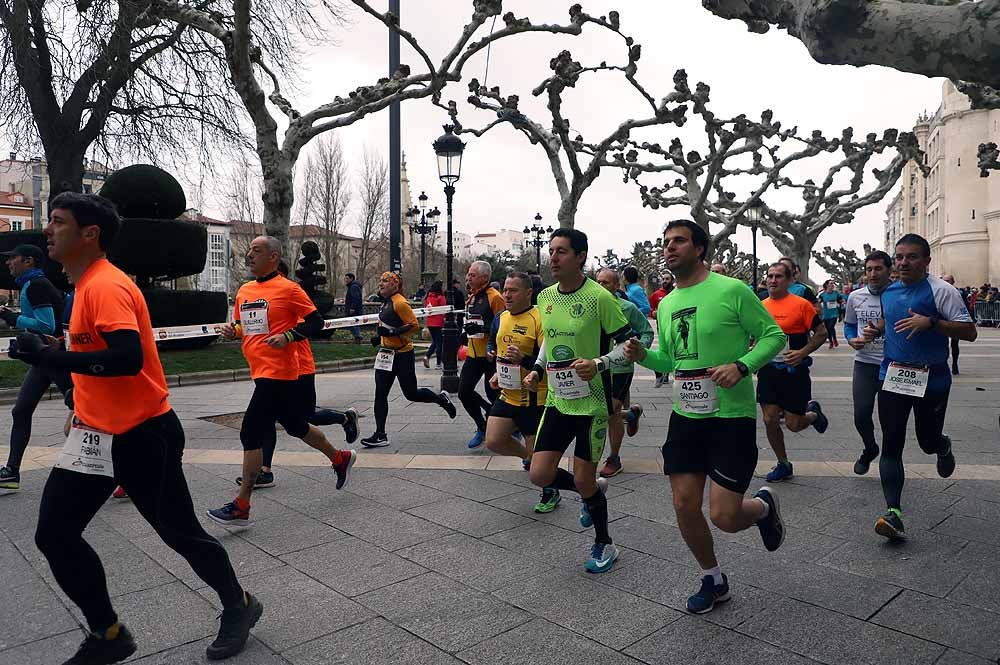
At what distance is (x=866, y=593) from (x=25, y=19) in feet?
56.2

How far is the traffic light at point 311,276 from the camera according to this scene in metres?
15.4

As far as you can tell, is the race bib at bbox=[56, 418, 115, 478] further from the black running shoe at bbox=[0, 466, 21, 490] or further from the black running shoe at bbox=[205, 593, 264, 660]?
the black running shoe at bbox=[0, 466, 21, 490]

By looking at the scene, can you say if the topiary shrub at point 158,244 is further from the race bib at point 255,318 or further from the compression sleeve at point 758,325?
the compression sleeve at point 758,325

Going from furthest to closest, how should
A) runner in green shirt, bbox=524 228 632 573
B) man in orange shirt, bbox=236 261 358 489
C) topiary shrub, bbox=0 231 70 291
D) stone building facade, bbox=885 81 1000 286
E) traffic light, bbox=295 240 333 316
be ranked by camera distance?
1. stone building facade, bbox=885 81 1000 286
2. topiary shrub, bbox=0 231 70 291
3. traffic light, bbox=295 240 333 316
4. man in orange shirt, bbox=236 261 358 489
5. runner in green shirt, bbox=524 228 632 573

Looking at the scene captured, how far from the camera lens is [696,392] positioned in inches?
138

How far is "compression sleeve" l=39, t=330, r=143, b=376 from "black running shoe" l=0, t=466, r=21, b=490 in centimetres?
366

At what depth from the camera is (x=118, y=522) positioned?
4.88 meters

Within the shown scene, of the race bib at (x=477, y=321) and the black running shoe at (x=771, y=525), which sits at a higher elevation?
the race bib at (x=477, y=321)

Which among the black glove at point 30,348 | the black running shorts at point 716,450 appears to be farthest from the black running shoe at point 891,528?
the black glove at point 30,348

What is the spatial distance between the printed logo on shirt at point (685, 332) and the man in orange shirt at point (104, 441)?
2227 mm

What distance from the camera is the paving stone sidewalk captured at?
10.2 feet

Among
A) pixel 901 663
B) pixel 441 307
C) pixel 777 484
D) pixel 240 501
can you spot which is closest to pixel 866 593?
pixel 901 663

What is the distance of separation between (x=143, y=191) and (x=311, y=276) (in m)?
4.97

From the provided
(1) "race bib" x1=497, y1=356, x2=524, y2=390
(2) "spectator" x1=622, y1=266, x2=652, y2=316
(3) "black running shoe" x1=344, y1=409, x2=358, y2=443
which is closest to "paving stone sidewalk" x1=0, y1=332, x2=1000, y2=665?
(3) "black running shoe" x1=344, y1=409, x2=358, y2=443
